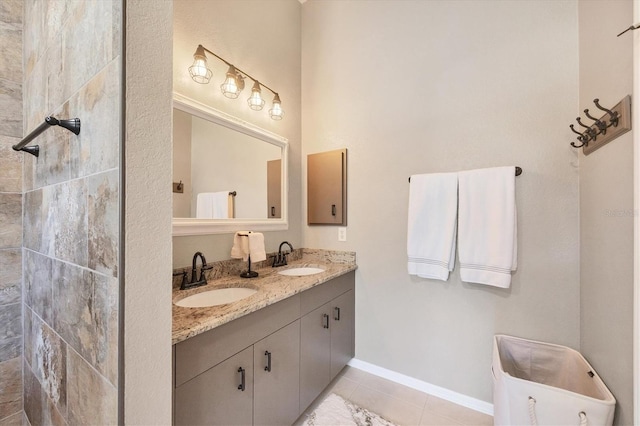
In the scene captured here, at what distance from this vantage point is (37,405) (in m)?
1.00

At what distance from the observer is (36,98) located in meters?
1.02

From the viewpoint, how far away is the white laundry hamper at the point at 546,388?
96 cm

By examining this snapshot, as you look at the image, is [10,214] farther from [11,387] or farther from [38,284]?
[11,387]

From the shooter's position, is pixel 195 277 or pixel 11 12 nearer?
pixel 11 12

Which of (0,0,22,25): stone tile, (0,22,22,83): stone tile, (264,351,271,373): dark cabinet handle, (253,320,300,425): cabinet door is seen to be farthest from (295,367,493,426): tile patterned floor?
(0,0,22,25): stone tile

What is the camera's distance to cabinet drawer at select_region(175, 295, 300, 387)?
2.80 feet

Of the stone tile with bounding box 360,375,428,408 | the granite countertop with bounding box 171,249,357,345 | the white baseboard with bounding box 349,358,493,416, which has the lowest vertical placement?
the stone tile with bounding box 360,375,428,408

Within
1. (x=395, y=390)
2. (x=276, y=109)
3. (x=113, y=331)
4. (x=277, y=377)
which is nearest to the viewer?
(x=113, y=331)

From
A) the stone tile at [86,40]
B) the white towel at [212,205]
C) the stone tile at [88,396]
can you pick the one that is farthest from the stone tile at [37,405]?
the stone tile at [86,40]

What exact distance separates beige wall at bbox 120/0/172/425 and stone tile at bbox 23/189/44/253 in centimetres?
74

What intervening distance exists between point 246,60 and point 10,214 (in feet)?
5.24

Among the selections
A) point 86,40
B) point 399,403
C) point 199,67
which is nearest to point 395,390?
point 399,403

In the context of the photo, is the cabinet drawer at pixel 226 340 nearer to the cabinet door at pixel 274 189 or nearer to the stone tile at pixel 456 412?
the cabinet door at pixel 274 189

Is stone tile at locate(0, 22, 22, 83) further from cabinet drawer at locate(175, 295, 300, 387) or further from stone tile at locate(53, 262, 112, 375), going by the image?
cabinet drawer at locate(175, 295, 300, 387)
